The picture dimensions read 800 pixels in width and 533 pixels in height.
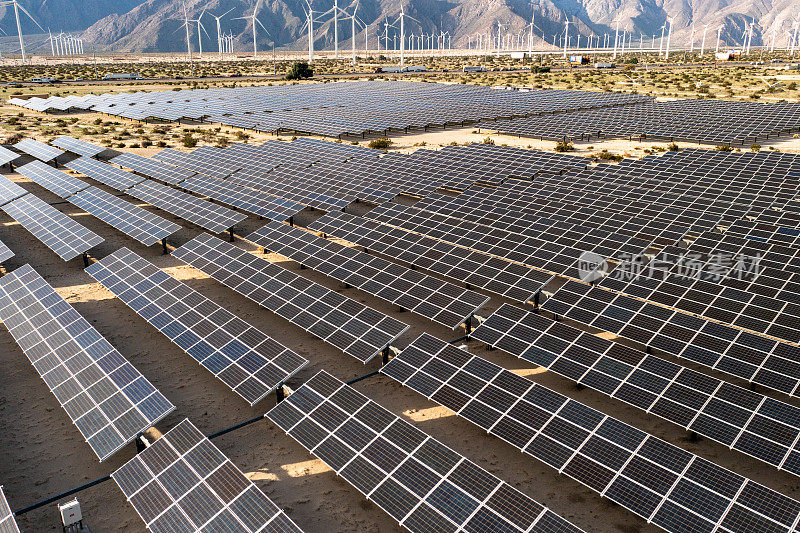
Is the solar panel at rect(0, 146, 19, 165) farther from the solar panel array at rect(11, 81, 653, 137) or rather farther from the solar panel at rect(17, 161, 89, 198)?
the solar panel array at rect(11, 81, 653, 137)

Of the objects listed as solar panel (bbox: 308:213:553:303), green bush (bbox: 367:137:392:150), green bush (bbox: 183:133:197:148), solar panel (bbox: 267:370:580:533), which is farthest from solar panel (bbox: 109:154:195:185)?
solar panel (bbox: 267:370:580:533)

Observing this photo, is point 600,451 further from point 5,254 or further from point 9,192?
point 9,192

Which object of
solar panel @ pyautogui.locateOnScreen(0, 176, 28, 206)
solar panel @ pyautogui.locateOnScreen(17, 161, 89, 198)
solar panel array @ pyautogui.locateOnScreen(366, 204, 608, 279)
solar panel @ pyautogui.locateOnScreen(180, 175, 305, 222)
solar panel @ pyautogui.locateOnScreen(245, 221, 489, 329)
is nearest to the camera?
solar panel @ pyautogui.locateOnScreen(245, 221, 489, 329)

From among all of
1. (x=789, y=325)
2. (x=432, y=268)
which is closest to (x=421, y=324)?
(x=432, y=268)

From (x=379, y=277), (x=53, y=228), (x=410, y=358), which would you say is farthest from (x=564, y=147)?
(x=53, y=228)

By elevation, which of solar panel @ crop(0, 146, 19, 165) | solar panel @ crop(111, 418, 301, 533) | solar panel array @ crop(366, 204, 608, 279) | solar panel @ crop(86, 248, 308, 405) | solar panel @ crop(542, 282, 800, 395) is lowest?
solar panel @ crop(111, 418, 301, 533)
